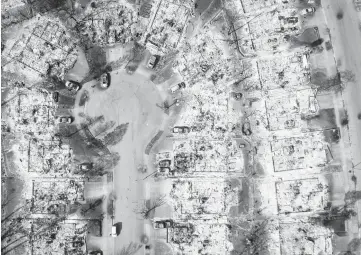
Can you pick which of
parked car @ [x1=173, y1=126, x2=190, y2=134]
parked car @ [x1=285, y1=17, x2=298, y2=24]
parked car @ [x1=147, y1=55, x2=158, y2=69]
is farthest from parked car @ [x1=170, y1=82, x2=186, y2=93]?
parked car @ [x1=285, y1=17, x2=298, y2=24]

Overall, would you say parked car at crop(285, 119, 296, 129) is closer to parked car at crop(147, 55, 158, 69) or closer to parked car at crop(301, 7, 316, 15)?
parked car at crop(301, 7, 316, 15)

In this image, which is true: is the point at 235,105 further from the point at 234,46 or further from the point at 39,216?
the point at 39,216

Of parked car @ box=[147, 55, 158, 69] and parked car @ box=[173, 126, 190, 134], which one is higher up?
parked car @ box=[147, 55, 158, 69]

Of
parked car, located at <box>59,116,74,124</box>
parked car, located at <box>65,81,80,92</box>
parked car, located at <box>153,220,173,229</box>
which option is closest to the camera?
parked car, located at <box>153,220,173,229</box>

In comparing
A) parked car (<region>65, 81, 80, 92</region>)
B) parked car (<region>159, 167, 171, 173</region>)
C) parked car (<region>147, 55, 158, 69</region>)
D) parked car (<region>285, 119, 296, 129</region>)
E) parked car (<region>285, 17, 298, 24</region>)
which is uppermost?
parked car (<region>285, 17, 298, 24</region>)

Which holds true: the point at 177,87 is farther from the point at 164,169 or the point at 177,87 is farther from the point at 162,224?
the point at 162,224

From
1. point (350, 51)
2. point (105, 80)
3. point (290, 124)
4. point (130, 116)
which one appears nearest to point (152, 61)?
point (105, 80)
